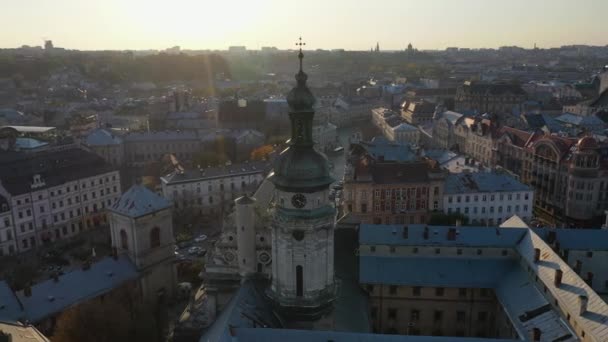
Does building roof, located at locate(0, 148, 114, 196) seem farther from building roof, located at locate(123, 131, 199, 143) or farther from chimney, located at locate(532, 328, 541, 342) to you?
chimney, located at locate(532, 328, 541, 342)

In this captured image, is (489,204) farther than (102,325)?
Yes

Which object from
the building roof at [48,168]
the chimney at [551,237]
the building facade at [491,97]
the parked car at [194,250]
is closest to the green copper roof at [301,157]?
the chimney at [551,237]

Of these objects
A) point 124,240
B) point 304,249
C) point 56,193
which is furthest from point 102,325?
point 56,193

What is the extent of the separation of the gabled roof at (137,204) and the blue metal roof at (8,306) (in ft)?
37.3

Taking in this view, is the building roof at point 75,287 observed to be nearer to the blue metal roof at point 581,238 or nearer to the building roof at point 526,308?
the building roof at point 526,308

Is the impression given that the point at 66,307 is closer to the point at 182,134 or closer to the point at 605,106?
the point at 182,134

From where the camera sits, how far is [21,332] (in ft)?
108

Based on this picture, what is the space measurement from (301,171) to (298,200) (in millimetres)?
1635

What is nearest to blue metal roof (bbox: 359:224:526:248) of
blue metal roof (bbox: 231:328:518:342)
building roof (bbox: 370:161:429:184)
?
blue metal roof (bbox: 231:328:518:342)

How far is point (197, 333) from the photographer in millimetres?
38594

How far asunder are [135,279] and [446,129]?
278ft

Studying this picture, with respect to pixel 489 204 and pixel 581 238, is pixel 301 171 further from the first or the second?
pixel 489 204

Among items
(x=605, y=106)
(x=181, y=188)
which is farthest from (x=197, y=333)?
(x=605, y=106)

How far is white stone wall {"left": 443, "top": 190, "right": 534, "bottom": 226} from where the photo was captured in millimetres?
71250
